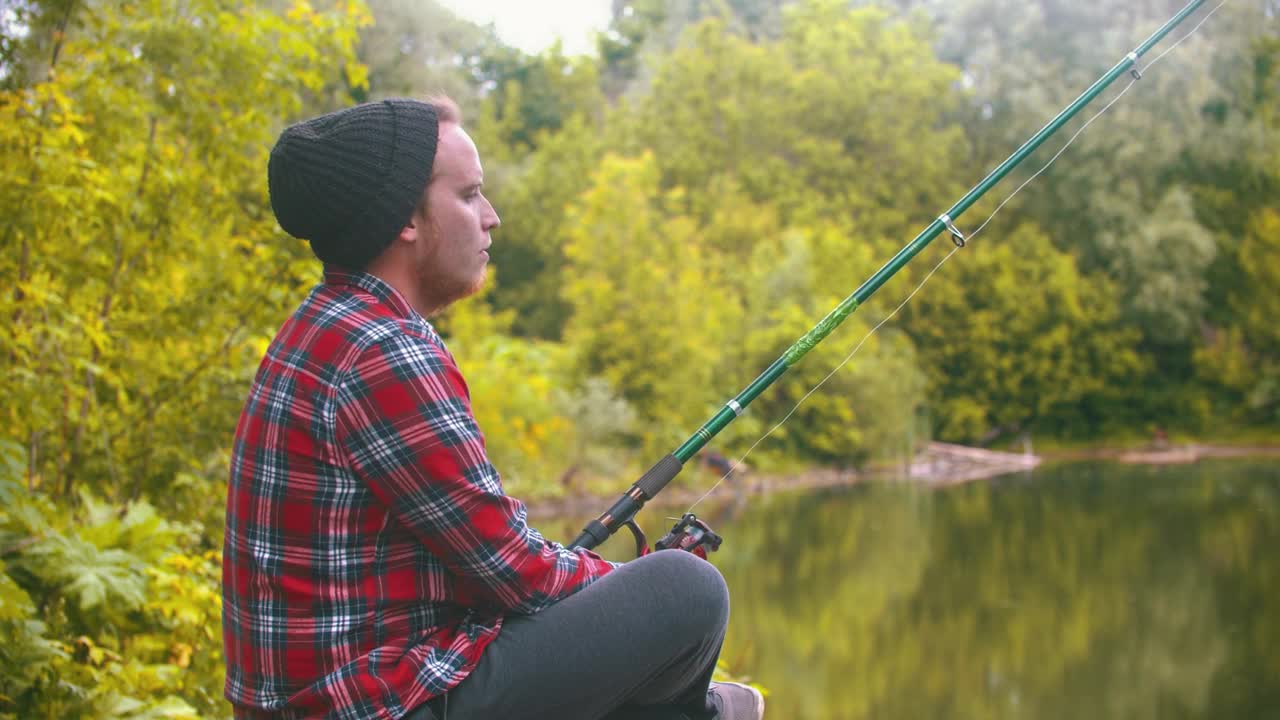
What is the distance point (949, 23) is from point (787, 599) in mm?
23169

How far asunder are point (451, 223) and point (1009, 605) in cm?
1085

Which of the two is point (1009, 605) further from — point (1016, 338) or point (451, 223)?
point (1016, 338)

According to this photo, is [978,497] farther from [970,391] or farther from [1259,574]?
[970,391]

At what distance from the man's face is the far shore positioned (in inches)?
561

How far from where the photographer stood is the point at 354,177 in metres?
1.69

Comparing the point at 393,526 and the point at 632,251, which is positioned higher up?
the point at 632,251

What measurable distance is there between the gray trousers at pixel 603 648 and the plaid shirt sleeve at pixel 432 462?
0.24 ft

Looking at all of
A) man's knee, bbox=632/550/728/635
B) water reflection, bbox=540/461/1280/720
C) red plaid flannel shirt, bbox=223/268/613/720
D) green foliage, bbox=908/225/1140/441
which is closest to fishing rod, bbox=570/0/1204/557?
man's knee, bbox=632/550/728/635

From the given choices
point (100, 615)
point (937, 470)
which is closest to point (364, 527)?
point (100, 615)

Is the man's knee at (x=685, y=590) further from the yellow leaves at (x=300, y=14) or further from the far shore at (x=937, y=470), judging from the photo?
the far shore at (x=937, y=470)

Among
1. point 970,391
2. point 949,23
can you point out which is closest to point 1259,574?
point 970,391

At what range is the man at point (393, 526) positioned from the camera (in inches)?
62.9

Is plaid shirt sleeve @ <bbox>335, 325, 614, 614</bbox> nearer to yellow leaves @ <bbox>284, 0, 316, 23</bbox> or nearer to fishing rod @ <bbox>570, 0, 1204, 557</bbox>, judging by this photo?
fishing rod @ <bbox>570, 0, 1204, 557</bbox>

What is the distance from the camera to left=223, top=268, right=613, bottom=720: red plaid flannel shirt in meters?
1.59
